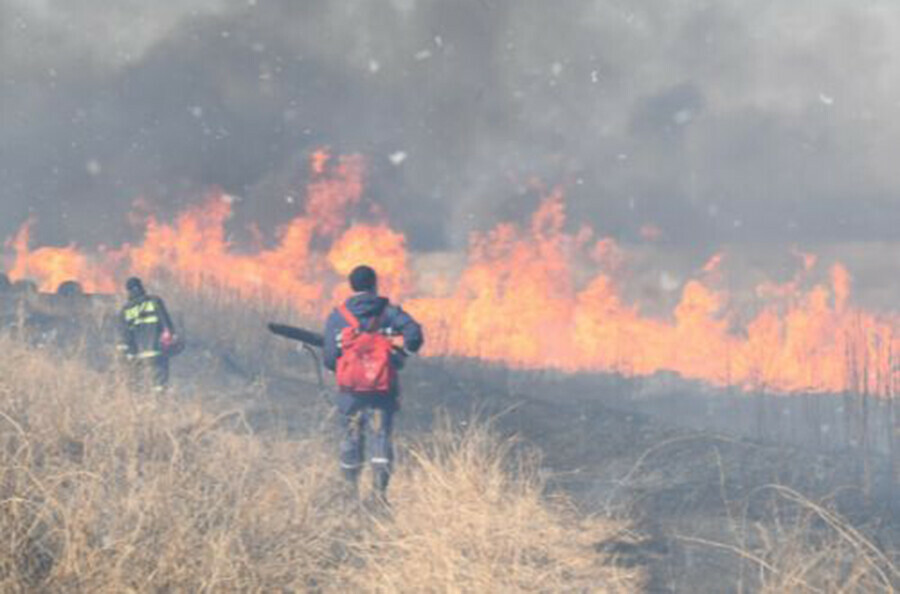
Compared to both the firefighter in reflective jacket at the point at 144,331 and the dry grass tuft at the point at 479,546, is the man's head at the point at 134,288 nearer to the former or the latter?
the firefighter in reflective jacket at the point at 144,331

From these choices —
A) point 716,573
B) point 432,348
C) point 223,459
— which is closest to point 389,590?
point 223,459

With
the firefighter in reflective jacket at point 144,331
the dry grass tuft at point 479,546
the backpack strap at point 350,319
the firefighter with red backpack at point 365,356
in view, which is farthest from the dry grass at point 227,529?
the firefighter in reflective jacket at point 144,331

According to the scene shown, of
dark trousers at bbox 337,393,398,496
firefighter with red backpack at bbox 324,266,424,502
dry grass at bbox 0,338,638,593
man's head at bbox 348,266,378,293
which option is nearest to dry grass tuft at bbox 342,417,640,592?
dry grass at bbox 0,338,638,593

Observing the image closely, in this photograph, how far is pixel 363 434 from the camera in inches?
294

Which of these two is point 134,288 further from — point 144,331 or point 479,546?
point 479,546

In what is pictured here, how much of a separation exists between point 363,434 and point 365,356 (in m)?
0.72

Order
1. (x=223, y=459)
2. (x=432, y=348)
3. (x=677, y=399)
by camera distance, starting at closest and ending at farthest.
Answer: (x=223, y=459), (x=432, y=348), (x=677, y=399)

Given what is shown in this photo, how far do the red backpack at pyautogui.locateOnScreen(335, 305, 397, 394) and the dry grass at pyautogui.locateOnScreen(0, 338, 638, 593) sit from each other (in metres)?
0.88

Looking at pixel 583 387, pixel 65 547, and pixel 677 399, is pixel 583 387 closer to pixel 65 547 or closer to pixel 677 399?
pixel 677 399

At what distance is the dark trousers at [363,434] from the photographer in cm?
728

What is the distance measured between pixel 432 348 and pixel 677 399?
36.3 feet

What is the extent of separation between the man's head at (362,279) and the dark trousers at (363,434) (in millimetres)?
916

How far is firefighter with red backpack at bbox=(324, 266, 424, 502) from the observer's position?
7273 millimetres

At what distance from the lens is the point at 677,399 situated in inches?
1163
